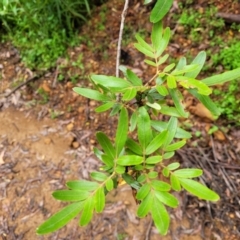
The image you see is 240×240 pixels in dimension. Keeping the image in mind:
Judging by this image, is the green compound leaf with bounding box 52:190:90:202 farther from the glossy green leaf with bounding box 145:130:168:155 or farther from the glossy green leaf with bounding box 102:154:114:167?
the glossy green leaf with bounding box 145:130:168:155

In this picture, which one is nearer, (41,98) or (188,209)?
(188,209)

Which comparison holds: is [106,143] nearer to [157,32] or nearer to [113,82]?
[113,82]

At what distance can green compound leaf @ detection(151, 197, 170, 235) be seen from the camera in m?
1.04

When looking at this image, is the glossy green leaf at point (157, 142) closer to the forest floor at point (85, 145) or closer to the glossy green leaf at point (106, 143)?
the glossy green leaf at point (106, 143)

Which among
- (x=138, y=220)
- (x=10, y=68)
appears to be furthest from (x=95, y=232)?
(x=10, y=68)

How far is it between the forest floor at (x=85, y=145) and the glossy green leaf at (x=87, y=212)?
1402mm

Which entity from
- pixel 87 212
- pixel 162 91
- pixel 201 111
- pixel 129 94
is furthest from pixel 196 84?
pixel 201 111

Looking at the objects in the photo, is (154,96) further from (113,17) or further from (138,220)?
(113,17)

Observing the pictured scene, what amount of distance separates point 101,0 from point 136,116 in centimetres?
214

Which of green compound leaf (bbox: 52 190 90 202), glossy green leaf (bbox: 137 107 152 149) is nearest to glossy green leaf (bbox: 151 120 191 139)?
glossy green leaf (bbox: 137 107 152 149)

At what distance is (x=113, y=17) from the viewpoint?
3025 millimetres

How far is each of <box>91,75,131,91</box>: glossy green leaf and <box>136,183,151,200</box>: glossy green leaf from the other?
0.32 meters

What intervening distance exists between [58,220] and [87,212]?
91mm

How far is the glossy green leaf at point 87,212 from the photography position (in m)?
1.05
